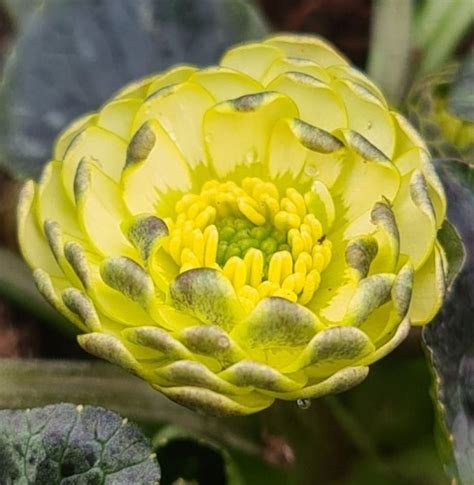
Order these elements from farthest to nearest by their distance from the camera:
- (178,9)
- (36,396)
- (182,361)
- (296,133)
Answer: (178,9) → (36,396) → (296,133) → (182,361)

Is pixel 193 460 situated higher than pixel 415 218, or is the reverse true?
pixel 415 218

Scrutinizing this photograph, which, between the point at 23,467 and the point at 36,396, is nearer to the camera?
the point at 23,467

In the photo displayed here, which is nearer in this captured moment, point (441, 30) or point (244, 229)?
point (244, 229)

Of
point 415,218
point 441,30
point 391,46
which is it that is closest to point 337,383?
point 415,218

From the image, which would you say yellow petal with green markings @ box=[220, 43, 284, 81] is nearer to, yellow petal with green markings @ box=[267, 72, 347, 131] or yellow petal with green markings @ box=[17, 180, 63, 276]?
yellow petal with green markings @ box=[267, 72, 347, 131]

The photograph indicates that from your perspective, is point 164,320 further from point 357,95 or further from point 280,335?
point 357,95

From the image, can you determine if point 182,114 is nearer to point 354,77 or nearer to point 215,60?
point 354,77

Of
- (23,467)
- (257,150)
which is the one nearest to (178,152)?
(257,150)

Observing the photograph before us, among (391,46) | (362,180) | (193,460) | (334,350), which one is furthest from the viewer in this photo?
(391,46)
